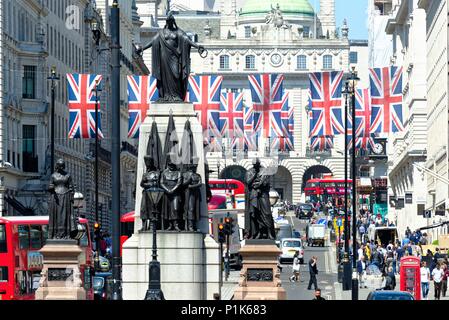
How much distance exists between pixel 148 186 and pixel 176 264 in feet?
5.19

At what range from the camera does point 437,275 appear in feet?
143

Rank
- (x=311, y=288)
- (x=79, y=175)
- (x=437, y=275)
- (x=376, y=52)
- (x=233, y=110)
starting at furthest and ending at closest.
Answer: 1. (x=376, y=52)
2. (x=79, y=175)
3. (x=233, y=110)
4. (x=311, y=288)
5. (x=437, y=275)

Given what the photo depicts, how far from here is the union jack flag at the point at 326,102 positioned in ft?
166

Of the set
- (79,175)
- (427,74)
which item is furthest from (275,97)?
(427,74)

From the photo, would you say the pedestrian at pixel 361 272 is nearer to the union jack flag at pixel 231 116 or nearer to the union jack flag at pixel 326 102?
the union jack flag at pixel 326 102

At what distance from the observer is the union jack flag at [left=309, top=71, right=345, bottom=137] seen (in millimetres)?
50669

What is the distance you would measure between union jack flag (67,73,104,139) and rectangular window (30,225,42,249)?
36.2 ft

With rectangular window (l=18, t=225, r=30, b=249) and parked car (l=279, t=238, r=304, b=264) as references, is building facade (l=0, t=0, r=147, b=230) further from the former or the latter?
rectangular window (l=18, t=225, r=30, b=249)

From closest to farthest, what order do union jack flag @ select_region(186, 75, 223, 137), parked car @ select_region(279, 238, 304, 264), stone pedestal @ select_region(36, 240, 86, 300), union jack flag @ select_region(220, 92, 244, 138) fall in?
stone pedestal @ select_region(36, 240, 86, 300)
union jack flag @ select_region(186, 75, 223, 137)
union jack flag @ select_region(220, 92, 244, 138)
parked car @ select_region(279, 238, 304, 264)

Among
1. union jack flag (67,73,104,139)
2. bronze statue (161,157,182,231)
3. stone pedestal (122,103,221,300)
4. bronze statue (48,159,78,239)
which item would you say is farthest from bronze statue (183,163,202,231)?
union jack flag (67,73,104,139)

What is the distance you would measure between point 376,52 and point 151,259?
123 meters

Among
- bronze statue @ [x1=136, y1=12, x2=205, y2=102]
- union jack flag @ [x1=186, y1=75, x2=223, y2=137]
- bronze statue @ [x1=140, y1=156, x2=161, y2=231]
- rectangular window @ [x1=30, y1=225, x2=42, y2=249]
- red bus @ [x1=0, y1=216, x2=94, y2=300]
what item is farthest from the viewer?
union jack flag @ [x1=186, y1=75, x2=223, y2=137]
